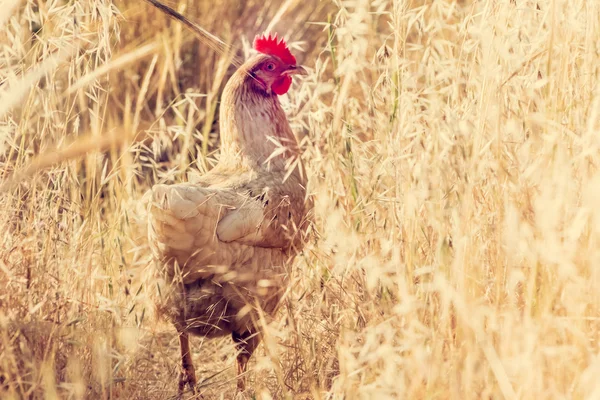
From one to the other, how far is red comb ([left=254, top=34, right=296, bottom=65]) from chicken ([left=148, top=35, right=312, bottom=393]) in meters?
0.05

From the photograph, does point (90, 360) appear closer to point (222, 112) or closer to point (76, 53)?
point (76, 53)

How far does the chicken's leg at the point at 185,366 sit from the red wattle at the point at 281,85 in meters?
1.17

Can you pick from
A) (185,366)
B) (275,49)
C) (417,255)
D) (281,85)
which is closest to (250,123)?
(281,85)

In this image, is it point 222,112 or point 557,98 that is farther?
point 222,112

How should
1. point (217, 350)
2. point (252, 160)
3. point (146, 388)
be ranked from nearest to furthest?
point (146, 388) < point (252, 160) < point (217, 350)

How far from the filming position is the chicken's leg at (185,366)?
311cm

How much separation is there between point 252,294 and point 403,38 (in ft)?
3.72

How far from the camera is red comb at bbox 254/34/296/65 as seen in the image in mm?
3752

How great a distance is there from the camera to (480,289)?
7.43ft

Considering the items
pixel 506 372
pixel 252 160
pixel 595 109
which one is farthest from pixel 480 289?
pixel 252 160

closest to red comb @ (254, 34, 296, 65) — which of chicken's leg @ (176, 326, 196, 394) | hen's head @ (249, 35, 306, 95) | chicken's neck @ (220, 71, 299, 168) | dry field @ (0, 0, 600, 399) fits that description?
hen's head @ (249, 35, 306, 95)

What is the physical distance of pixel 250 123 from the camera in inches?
141

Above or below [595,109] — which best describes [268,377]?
below

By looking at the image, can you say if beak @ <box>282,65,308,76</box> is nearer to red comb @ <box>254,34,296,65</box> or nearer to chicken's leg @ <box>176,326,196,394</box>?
red comb @ <box>254,34,296,65</box>
